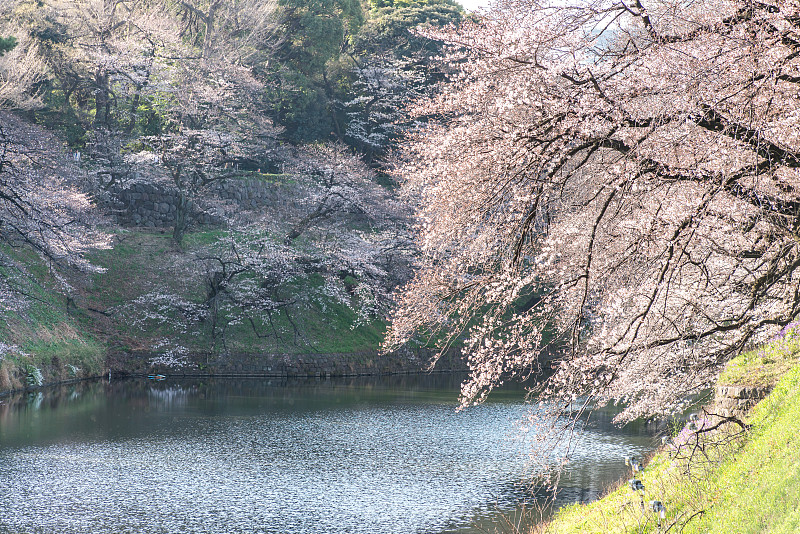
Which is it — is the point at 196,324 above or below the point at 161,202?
below

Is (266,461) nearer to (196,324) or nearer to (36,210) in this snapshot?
(36,210)

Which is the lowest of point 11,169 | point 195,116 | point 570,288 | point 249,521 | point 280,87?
point 249,521

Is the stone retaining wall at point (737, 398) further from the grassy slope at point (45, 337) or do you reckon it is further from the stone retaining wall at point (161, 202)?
the stone retaining wall at point (161, 202)

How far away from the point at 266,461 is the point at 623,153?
9.96 m

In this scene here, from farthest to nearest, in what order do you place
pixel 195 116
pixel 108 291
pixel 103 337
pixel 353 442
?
pixel 195 116, pixel 108 291, pixel 103 337, pixel 353 442

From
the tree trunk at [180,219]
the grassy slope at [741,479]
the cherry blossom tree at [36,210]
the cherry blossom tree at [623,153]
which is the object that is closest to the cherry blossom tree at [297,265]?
the tree trunk at [180,219]

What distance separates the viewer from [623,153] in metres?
6.02

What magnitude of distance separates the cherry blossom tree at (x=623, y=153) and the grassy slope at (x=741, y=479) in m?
0.54

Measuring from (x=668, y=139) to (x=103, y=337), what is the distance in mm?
22053

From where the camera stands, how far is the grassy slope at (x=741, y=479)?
17.4 feet

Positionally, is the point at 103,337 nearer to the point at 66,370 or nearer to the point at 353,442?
the point at 66,370

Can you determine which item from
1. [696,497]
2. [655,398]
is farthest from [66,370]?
[696,497]

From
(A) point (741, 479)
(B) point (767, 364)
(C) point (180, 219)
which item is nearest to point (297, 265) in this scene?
(C) point (180, 219)

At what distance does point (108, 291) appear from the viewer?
25672mm
